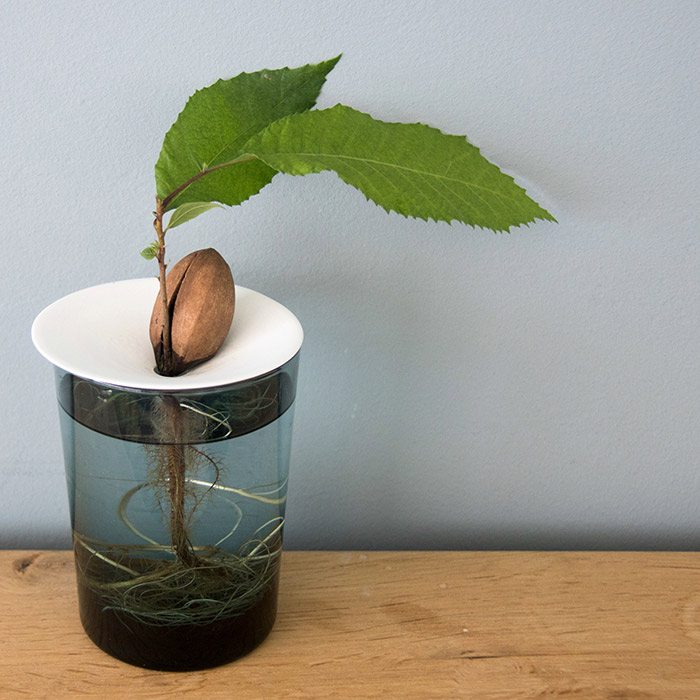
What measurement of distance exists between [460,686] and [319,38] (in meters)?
0.53

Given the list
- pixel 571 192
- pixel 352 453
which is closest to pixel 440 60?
pixel 571 192

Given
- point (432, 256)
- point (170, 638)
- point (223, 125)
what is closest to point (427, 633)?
point (170, 638)

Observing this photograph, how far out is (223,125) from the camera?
1.76 ft

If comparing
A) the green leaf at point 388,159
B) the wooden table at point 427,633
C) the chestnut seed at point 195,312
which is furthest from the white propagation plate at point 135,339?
the wooden table at point 427,633

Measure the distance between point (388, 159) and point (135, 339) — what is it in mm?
226

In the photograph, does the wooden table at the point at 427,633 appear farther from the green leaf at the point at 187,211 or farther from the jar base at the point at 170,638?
the green leaf at the point at 187,211

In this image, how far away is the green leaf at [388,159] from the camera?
0.49 meters

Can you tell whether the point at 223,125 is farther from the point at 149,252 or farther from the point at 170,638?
the point at 170,638

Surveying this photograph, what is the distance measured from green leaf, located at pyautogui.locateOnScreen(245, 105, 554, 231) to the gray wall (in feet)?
0.47

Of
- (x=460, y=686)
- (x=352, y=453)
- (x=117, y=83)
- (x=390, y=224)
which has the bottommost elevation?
(x=460, y=686)

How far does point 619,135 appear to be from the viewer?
0.66m

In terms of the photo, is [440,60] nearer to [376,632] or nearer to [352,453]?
[352,453]

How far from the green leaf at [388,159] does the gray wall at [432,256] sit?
0.47 ft

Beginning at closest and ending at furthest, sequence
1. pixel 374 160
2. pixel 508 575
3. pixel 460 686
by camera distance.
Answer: pixel 374 160 < pixel 460 686 < pixel 508 575
